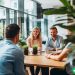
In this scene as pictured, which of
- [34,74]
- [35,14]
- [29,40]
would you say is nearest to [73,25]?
[34,74]

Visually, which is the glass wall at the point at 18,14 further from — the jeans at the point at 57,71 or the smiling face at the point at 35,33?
the jeans at the point at 57,71

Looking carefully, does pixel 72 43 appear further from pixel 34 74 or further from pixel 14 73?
pixel 34 74

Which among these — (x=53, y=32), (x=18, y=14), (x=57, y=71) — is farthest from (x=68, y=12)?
(x=18, y=14)

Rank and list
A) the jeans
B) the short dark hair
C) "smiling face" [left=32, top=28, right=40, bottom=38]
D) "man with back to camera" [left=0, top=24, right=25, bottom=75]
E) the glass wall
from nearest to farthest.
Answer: "man with back to camera" [left=0, top=24, right=25, bottom=75] → the short dark hair → the jeans → "smiling face" [left=32, top=28, right=40, bottom=38] → the glass wall

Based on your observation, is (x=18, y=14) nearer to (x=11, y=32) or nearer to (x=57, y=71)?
(x=57, y=71)

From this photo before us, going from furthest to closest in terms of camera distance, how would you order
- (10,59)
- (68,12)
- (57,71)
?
(57,71)
(10,59)
(68,12)

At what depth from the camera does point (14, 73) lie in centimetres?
232

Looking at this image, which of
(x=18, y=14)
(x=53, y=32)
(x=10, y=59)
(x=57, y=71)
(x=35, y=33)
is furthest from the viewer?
(x=18, y=14)

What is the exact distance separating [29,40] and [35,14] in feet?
19.1

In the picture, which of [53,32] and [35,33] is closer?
[53,32]

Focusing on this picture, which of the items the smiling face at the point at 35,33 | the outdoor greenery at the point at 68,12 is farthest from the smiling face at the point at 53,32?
the outdoor greenery at the point at 68,12

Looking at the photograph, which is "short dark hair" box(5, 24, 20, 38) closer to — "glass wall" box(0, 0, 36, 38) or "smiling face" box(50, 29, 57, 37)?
"smiling face" box(50, 29, 57, 37)

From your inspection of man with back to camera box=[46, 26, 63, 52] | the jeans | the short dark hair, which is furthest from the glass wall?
the short dark hair

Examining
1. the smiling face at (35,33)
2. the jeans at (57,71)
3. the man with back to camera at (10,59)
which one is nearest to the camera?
the man with back to camera at (10,59)
